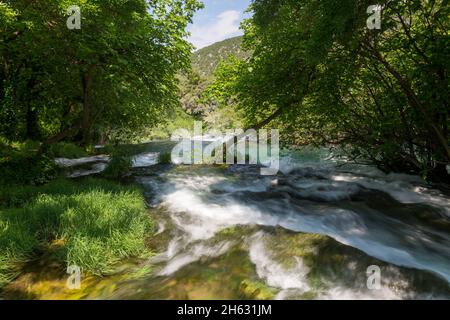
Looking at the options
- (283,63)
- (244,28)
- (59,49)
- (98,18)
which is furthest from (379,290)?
(244,28)

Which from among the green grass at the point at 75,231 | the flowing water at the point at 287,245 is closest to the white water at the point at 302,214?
the flowing water at the point at 287,245

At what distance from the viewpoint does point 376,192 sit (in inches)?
434

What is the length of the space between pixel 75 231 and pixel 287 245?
4309 millimetres

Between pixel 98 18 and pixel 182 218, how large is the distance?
6.63 meters

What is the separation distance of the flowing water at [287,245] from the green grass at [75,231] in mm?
359

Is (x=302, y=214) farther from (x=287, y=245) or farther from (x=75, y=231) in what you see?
Result: (x=75, y=231)

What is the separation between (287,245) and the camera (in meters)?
6.06

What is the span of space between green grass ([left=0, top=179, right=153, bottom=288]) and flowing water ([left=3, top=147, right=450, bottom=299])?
0.36m

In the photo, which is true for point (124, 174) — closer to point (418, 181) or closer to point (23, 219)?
point (23, 219)

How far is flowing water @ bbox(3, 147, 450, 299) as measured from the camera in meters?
4.59

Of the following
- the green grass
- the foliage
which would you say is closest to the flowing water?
the green grass

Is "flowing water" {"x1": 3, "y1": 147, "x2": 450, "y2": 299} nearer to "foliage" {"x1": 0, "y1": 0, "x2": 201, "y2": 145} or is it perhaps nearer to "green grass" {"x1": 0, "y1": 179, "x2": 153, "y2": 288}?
"green grass" {"x1": 0, "y1": 179, "x2": 153, "y2": 288}

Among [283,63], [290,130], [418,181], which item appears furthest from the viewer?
[290,130]

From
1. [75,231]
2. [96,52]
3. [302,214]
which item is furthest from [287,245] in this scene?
[96,52]
